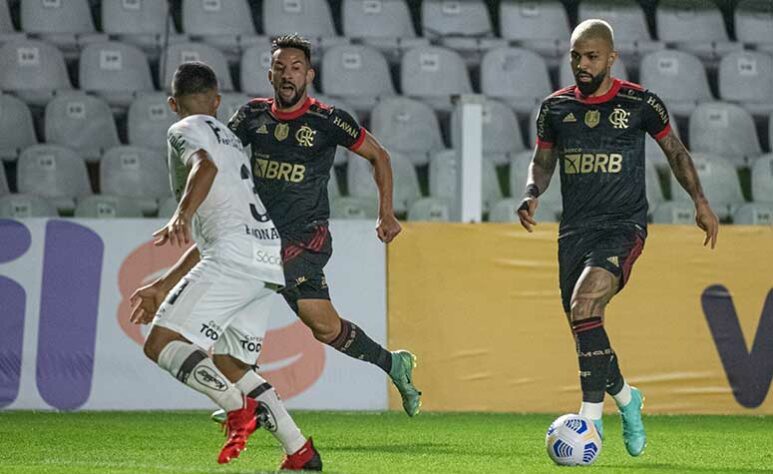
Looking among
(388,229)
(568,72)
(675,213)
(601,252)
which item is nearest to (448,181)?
(675,213)

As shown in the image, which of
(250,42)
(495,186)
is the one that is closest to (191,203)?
(495,186)

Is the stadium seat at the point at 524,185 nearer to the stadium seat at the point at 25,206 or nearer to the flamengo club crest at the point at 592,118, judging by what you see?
the stadium seat at the point at 25,206

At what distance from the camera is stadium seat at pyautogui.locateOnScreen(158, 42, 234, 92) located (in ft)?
42.3

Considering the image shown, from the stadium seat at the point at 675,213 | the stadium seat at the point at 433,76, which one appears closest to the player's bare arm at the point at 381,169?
the stadium seat at the point at 675,213

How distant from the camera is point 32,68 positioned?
12.7 m

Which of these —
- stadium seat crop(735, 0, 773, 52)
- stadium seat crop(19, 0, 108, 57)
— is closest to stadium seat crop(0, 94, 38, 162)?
stadium seat crop(19, 0, 108, 57)

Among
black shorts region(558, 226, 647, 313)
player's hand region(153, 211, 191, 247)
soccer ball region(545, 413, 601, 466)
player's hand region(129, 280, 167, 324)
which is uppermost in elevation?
player's hand region(153, 211, 191, 247)

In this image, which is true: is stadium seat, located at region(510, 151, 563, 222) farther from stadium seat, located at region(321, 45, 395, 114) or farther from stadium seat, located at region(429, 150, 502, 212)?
stadium seat, located at region(321, 45, 395, 114)

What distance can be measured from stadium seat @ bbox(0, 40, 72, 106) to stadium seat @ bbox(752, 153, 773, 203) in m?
6.28

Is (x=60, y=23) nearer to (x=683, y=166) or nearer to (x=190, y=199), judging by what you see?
(x=683, y=166)

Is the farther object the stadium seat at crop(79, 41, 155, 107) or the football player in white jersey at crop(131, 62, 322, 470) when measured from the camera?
the stadium seat at crop(79, 41, 155, 107)

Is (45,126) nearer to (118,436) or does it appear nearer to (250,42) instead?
(250,42)

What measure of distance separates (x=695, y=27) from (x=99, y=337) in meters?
7.62

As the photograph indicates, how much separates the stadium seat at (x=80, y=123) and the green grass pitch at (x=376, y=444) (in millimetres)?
3568
